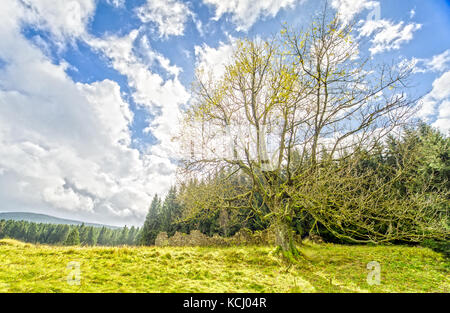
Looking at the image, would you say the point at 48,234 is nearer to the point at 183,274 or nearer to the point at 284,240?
the point at 183,274

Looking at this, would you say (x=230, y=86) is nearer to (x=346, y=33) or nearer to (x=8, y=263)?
(x=346, y=33)

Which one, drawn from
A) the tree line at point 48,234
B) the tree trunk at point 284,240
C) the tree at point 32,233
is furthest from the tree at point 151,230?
the tree at point 32,233

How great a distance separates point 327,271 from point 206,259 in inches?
148

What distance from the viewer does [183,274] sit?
4156 mm

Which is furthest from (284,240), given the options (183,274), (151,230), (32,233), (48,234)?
(32,233)

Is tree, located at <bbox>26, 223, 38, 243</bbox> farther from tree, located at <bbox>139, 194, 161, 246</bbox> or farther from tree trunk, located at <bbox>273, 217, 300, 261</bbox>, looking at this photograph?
tree trunk, located at <bbox>273, 217, 300, 261</bbox>

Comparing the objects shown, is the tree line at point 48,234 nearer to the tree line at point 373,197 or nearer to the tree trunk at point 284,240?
the tree line at point 373,197

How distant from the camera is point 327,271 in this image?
574cm

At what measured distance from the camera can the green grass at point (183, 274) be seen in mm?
3115

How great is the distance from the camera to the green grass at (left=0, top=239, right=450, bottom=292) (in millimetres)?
3115

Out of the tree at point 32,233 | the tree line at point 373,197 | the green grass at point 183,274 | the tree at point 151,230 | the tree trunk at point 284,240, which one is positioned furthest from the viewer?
the tree at point 32,233

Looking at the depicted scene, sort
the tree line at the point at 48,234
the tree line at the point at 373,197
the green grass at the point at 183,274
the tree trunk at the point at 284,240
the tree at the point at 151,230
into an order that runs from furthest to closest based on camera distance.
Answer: the tree line at the point at 48,234
the tree at the point at 151,230
the tree trunk at the point at 284,240
the tree line at the point at 373,197
the green grass at the point at 183,274

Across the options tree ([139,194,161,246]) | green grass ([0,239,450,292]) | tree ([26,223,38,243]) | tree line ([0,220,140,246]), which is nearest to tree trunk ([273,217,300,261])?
green grass ([0,239,450,292])
